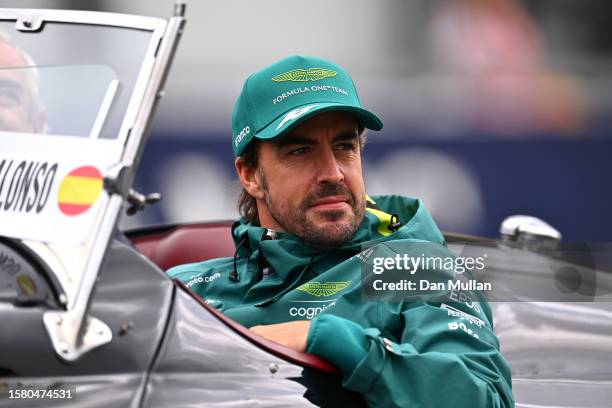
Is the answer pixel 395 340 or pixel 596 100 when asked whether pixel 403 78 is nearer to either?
pixel 596 100

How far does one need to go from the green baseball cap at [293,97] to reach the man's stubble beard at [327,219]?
171 mm

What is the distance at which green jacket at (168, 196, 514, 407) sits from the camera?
77.1 inches

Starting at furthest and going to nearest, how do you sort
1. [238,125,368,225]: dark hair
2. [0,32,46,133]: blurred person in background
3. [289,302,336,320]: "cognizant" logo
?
1. [238,125,368,225]: dark hair
2. [289,302,336,320]: "cognizant" logo
3. [0,32,46,133]: blurred person in background

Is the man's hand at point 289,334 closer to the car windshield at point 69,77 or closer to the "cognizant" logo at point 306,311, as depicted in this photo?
the "cognizant" logo at point 306,311

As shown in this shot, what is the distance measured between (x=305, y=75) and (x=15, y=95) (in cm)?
82

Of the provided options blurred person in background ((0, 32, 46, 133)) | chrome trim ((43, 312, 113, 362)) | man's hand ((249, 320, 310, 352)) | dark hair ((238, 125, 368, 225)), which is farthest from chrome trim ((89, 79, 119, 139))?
dark hair ((238, 125, 368, 225))

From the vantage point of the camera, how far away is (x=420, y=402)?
196cm

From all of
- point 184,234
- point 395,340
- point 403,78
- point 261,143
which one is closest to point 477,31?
point 403,78

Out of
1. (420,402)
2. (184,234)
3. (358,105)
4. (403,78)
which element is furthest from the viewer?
(403,78)

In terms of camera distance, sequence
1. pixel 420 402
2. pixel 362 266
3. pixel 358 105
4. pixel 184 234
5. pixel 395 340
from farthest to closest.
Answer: pixel 184 234, pixel 358 105, pixel 362 266, pixel 395 340, pixel 420 402

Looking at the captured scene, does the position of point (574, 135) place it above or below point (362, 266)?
below

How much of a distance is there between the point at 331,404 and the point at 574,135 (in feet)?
15.1
